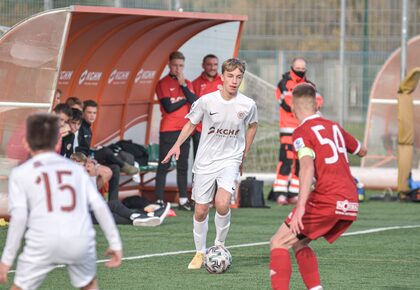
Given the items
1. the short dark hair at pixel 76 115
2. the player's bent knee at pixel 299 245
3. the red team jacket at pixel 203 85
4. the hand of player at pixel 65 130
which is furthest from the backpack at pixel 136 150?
the player's bent knee at pixel 299 245

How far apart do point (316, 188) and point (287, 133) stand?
359 inches

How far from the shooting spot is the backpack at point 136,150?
52.6ft

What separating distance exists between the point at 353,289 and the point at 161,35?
800cm

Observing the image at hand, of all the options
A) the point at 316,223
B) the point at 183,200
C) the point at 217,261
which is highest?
the point at 316,223

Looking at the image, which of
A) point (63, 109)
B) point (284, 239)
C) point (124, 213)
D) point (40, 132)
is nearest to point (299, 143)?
point (284, 239)

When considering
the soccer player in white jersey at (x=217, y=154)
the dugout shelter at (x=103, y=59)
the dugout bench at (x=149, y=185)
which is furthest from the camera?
the dugout bench at (x=149, y=185)

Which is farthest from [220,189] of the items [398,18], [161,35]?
[398,18]

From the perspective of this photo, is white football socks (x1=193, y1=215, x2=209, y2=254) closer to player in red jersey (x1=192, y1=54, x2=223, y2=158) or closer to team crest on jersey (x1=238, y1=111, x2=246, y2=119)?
team crest on jersey (x1=238, y1=111, x2=246, y2=119)

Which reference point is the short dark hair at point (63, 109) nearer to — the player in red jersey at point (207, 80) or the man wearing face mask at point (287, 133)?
the player in red jersey at point (207, 80)

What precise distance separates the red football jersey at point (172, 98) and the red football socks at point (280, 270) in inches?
312

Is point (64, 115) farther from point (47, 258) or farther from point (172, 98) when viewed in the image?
point (47, 258)

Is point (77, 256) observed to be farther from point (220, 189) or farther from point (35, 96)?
point (35, 96)

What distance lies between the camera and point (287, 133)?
1731cm

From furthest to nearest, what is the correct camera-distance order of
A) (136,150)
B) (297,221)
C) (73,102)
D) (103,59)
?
(136,150) < (103,59) < (73,102) < (297,221)
